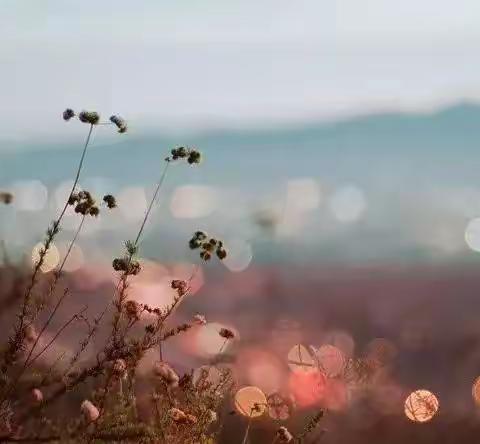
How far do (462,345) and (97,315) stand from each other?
54.3 ft

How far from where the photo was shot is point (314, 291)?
4131 cm

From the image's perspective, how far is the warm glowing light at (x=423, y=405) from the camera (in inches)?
260

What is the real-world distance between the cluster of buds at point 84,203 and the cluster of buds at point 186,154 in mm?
537

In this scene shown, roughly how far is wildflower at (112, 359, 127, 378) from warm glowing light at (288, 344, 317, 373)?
60.4 inches

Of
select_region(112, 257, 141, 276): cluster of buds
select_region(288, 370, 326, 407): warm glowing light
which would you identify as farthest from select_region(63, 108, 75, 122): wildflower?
select_region(288, 370, 326, 407): warm glowing light

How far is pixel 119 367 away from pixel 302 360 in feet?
6.23

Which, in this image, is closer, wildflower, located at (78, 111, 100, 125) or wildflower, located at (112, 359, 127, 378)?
wildflower, located at (112, 359, 127, 378)

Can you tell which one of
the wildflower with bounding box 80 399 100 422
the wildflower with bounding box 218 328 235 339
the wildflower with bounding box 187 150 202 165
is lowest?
the wildflower with bounding box 80 399 100 422

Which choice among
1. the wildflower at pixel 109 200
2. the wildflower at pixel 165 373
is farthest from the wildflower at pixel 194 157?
the wildflower at pixel 165 373

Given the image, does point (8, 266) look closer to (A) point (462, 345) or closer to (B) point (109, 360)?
Answer: (B) point (109, 360)

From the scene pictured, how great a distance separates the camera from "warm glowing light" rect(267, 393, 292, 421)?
A: 5965 mm

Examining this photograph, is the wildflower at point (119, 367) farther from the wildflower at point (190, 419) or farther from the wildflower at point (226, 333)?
the wildflower at point (226, 333)

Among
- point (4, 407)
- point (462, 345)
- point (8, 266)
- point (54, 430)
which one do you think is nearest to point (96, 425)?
point (54, 430)

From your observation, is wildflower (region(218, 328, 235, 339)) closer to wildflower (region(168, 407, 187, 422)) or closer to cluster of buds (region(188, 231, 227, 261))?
cluster of buds (region(188, 231, 227, 261))
